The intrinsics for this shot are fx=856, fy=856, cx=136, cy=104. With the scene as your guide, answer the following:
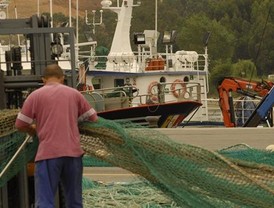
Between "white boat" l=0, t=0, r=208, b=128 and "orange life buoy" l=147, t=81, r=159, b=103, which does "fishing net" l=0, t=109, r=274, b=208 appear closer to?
"white boat" l=0, t=0, r=208, b=128

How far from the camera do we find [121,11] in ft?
102

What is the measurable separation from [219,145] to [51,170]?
26.0 feet

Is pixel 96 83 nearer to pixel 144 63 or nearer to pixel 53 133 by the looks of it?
pixel 144 63

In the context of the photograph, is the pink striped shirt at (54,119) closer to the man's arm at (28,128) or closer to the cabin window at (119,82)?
the man's arm at (28,128)

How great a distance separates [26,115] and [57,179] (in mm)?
610

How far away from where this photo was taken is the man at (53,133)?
23.7ft

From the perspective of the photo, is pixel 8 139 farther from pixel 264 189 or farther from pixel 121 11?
pixel 121 11

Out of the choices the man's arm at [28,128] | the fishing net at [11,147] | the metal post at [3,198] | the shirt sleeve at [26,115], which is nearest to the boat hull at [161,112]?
the metal post at [3,198]

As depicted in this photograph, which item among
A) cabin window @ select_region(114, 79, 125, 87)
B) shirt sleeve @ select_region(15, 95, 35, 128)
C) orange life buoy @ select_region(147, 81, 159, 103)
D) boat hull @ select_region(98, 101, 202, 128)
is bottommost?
boat hull @ select_region(98, 101, 202, 128)

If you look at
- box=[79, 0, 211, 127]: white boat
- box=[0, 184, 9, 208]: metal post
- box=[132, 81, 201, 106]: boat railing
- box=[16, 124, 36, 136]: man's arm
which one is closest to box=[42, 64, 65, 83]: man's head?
box=[16, 124, 36, 136]: man's arm

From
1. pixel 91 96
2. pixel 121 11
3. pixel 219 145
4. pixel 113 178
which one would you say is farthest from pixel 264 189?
pixel 121 11

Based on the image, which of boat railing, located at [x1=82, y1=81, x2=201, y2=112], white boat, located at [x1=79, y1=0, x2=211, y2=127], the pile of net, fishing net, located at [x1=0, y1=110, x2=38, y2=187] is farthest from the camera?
white boat, located at [x1=79, y1=0, x2=211, y2=127]

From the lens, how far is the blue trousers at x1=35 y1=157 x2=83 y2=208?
7.24 m

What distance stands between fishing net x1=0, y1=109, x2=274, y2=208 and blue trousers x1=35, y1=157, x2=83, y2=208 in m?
0.60
